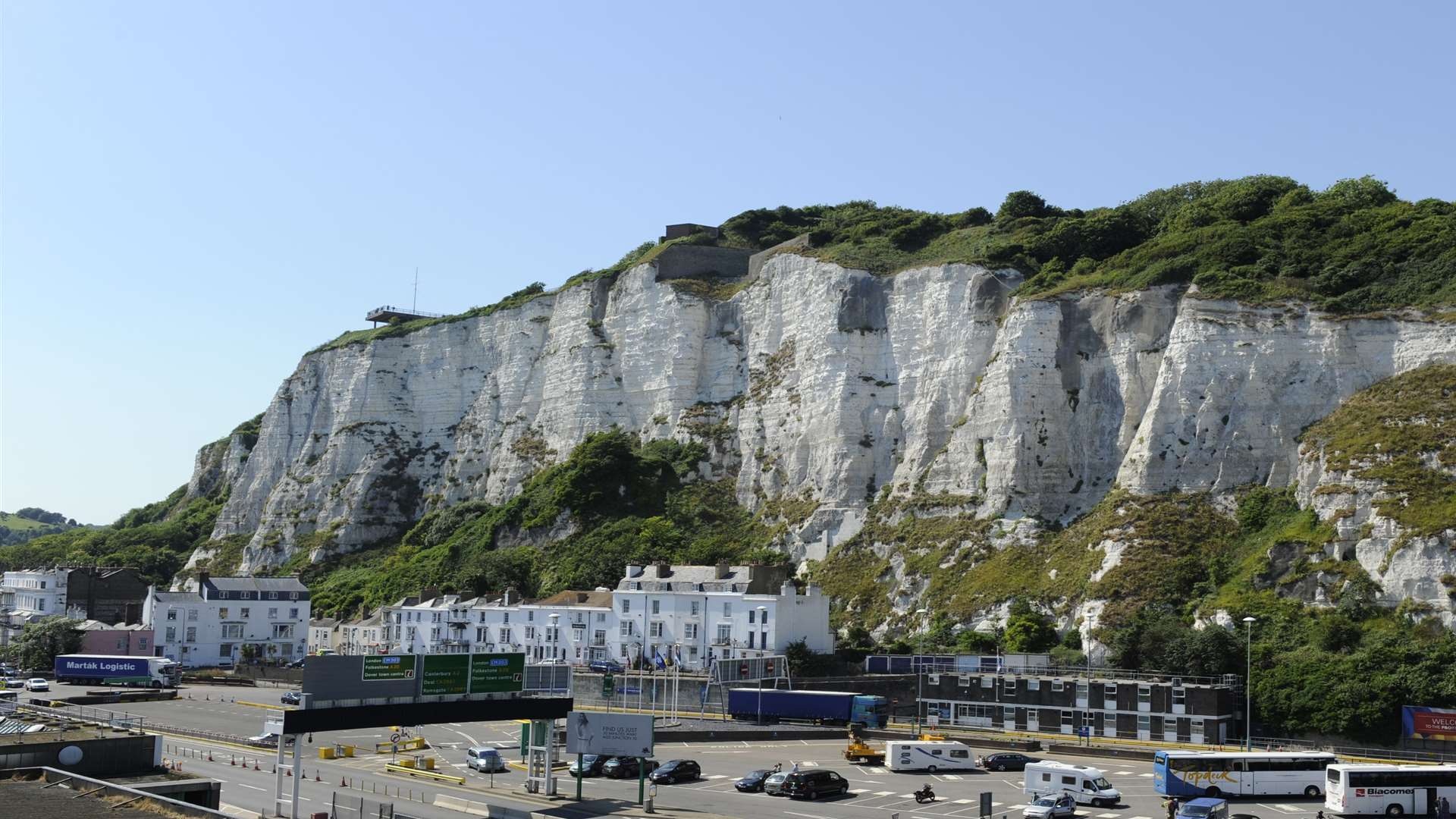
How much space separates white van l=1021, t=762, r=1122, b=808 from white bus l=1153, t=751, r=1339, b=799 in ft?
7.47

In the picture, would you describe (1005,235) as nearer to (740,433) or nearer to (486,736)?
(740,433)

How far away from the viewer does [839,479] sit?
94.5 m

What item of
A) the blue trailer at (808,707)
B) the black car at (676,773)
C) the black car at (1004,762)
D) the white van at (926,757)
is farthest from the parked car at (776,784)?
the blue trailer at (808,707)

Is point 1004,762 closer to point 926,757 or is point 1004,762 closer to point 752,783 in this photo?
point 926,757

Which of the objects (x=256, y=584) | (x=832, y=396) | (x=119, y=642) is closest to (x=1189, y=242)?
(x=832, y=396)

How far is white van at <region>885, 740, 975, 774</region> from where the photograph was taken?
52625mm

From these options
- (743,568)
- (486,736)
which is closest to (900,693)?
(743,568)

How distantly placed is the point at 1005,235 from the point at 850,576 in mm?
30362

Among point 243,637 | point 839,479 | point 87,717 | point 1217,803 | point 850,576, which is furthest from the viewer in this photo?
point 243,637

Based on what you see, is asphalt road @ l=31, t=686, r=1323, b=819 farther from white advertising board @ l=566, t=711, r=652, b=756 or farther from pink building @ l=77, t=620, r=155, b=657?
pink building @ l=77, t=620, r=155, b=657

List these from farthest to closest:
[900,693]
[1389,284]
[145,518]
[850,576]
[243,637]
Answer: [145,518] → [243,637] → [850,576] → [1389,284] → [900,693]

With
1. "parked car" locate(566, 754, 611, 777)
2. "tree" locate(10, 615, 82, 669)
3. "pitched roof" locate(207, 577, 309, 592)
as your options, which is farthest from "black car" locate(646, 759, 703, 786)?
"tree" locate(10, 615, 82, 669)

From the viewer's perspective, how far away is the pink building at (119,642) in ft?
324

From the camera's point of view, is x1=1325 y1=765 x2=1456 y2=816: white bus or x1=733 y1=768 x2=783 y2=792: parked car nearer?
x1=1325 y1=765 x2=1456 y2=816: white bus
